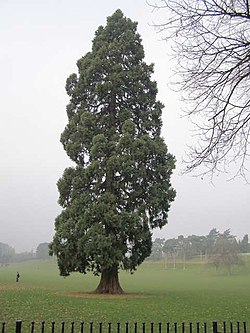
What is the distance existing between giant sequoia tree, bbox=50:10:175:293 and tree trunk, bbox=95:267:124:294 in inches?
2.2

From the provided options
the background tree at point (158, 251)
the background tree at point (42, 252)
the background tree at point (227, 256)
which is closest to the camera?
the background tree at point (227, 256)

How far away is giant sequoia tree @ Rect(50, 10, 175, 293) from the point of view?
21812mm

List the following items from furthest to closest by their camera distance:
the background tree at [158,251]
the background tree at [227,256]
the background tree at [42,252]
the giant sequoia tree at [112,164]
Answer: the background tree at [42,252] → the background tree at [158,251] → the background tree at [227,256] → the giant sequoia tree at [112,164]

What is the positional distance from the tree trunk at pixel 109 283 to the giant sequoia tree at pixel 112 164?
55 mm

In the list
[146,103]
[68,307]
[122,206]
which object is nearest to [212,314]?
[68,307]

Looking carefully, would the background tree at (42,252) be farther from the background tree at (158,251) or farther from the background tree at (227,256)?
the background tree at (227,256)

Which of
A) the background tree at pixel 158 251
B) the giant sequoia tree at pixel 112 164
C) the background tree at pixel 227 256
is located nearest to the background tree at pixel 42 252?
the background tree at pixel 158 251

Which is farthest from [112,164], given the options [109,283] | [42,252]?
[42,252]

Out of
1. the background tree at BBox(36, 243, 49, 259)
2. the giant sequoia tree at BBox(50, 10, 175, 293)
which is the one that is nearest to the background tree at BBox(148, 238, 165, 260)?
the background tree at BBox(36, 243, 49, 259)

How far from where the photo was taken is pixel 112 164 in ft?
74.5

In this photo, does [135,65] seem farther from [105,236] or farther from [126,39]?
[105,236]

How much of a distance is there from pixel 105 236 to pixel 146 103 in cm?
937

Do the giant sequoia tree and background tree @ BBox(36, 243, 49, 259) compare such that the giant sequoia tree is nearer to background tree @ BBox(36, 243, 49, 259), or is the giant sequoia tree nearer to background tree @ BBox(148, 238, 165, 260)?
background tree @ BBox(148, 238, 165, 260)

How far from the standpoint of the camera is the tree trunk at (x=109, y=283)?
73.9 feet
